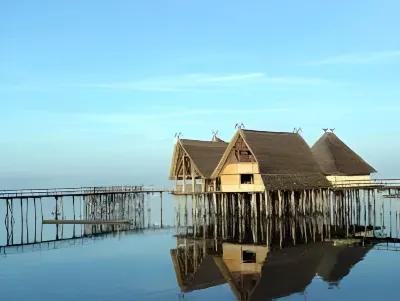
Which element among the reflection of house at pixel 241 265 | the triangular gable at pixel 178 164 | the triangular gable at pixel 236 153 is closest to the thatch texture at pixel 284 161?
the triangular gable at pixel 236 153

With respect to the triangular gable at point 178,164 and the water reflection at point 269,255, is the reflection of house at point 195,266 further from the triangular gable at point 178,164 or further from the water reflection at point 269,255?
the triangular gable at point 178,164

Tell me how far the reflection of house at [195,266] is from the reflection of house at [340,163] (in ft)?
46.3

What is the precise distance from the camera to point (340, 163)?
43.6 metres

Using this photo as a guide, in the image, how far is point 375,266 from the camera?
80.3ft

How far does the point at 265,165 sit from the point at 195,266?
14356 millimetres

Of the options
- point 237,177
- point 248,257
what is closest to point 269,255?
point 248,257

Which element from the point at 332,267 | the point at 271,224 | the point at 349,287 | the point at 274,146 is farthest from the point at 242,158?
the point at 349,287

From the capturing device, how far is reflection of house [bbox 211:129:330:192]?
1513 inches

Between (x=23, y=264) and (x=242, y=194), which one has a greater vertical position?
(x=242, y=194)

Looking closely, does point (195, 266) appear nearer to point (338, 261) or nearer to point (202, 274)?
point (202, 274)

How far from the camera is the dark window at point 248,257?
2630 centimetres

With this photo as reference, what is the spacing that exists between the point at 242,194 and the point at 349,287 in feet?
67.5

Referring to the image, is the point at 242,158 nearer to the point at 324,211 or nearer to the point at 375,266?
the point at 324,211

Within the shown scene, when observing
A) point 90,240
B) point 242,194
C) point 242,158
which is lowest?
point 90,240
